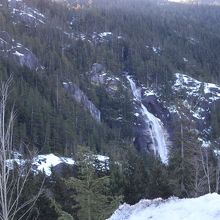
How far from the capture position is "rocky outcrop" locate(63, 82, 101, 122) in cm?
17438

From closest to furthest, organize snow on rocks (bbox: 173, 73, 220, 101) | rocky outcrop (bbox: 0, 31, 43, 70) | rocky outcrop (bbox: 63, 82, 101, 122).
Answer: rocky outcrop (bbox: 0, 31, 43, 70) < rocky outcrop (bbox: 63, 82, 101, 122) < snow on rocks (bbox: 173, 73, 220, 101)

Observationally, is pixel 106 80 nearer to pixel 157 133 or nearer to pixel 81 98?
pixel 81 98

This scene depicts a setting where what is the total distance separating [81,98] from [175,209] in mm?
167949

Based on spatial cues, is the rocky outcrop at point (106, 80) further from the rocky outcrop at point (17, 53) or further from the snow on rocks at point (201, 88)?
the snow on rocks at point (201, 88)

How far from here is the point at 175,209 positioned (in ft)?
28.6

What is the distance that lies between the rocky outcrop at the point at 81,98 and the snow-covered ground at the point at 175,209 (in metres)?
163

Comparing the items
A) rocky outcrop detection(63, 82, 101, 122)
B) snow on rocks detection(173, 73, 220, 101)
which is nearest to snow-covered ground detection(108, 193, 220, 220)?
rocky outcrop detection(63, 82, 101, 122)

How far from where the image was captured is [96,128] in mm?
156000

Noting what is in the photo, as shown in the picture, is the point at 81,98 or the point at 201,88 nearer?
the point at 81,98

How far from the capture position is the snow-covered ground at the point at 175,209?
8156 mm

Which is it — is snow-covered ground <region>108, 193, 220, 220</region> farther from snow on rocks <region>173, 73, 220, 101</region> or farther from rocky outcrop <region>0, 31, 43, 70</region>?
snow on rocks <region>173, 73, 220, 101</region>

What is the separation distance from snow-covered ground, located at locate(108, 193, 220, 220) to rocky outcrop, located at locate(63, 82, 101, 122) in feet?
536

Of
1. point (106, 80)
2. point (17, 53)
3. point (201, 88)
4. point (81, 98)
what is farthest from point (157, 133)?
point (17, 53)

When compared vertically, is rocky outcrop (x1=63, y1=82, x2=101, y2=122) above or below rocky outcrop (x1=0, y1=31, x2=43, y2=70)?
below
